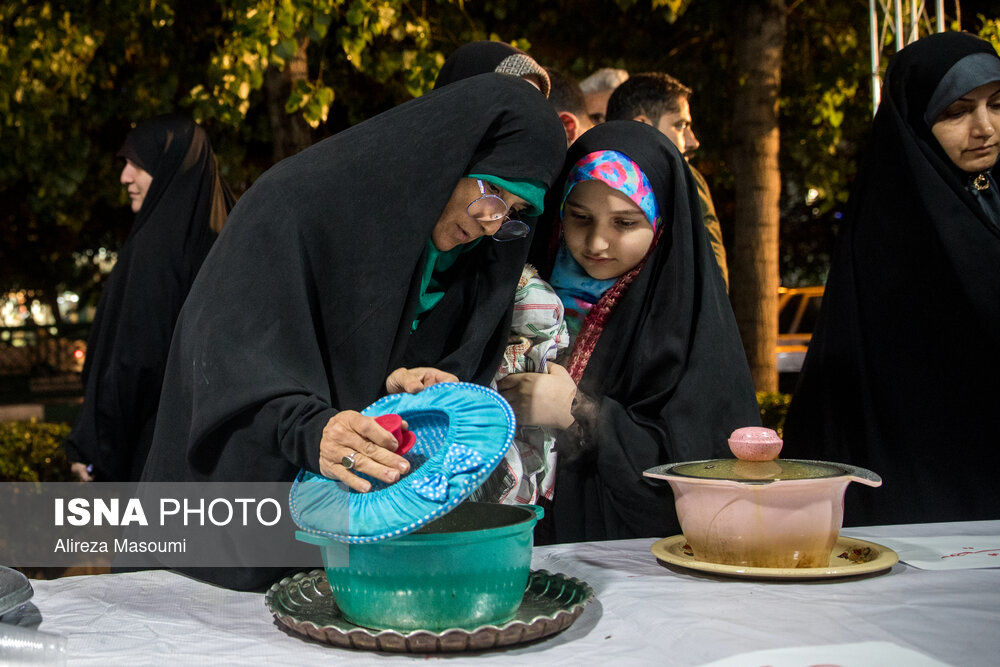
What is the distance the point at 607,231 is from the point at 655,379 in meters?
0.33

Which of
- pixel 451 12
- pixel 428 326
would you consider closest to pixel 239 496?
pixel 428 326

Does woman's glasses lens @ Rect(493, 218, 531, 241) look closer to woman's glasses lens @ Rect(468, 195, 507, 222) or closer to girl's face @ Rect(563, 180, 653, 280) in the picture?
woman's glasses lens @ Rect(468, 195, 507, 222)

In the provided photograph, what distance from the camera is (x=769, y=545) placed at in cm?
145

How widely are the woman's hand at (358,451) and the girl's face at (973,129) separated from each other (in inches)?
81.6

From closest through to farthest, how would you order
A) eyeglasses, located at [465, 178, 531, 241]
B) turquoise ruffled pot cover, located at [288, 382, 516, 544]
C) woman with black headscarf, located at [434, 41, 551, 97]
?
turquoise ruffled pot cover, located at [288, 382, 516, 544] < eyeglasses, located at [465, 178, 531, 241] < woman with black headscarf, located at [434, 41, 551, 97]

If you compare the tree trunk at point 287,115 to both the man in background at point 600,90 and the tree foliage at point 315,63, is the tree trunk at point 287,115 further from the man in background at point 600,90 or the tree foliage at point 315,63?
the man in background at point 600,90

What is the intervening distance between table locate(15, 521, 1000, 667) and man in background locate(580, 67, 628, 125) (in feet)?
10.9

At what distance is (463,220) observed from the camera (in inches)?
69.7

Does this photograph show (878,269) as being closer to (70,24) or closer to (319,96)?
(319,96)

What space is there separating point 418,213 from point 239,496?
1.85ft

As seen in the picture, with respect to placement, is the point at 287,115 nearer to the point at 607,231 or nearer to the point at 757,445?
the point at 607,231

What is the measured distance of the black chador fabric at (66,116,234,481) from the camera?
320cm

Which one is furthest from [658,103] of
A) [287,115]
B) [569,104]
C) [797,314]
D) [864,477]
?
[797,314]

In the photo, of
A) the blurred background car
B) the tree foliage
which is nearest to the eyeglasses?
the tree foliage
